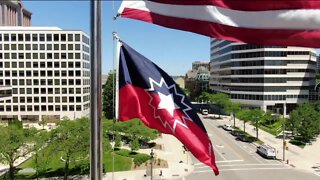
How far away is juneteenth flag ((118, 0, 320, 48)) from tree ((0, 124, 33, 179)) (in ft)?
101

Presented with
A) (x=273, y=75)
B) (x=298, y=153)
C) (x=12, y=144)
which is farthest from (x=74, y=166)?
(x=273, y=75)

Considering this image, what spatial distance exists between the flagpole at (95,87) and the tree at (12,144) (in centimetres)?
3035

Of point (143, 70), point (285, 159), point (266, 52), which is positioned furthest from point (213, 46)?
point (143, 70)

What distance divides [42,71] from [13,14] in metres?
39.3

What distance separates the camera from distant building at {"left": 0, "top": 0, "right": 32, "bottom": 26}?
4345 inches

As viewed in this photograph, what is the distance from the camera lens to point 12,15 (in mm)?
119250

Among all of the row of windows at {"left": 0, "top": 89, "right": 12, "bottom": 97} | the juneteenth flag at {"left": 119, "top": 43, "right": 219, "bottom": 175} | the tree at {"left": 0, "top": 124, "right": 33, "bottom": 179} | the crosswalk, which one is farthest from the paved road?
the row of windows at {"left": 0, "top": 89, "right": 12, "bottom": 97}

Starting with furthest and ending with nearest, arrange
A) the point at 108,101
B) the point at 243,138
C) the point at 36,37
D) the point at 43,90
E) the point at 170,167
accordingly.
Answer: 1. the point at 43,90
2. the point at 36,37
3. the point at 108,101
4. the point at 243,138
5. the point at 170,167

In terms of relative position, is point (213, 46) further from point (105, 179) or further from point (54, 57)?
point (105, 179)

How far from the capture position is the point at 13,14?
12050 centimetres

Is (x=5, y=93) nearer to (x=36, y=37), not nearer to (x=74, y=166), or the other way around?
(x=36, y=37)

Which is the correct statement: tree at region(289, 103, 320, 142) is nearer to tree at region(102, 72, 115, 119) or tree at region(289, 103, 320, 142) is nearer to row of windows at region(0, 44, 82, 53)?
tree at region(102, 72, 115, 119)

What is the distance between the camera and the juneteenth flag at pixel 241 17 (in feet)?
29.0

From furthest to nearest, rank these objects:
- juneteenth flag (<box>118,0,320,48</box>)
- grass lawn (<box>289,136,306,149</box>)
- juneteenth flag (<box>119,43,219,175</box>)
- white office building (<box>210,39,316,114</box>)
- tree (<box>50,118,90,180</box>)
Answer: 1. white office building (<box>210,39,316,114</box>)
2. grass lawn (<box>289,136,306,149</box>)
3. tree (<box>50,118,90,180</box>)
4. juneteenth flag (<box>119,43,219,175</box>)
5. juneteenth flag (<box>118,0,320,48</box>)
